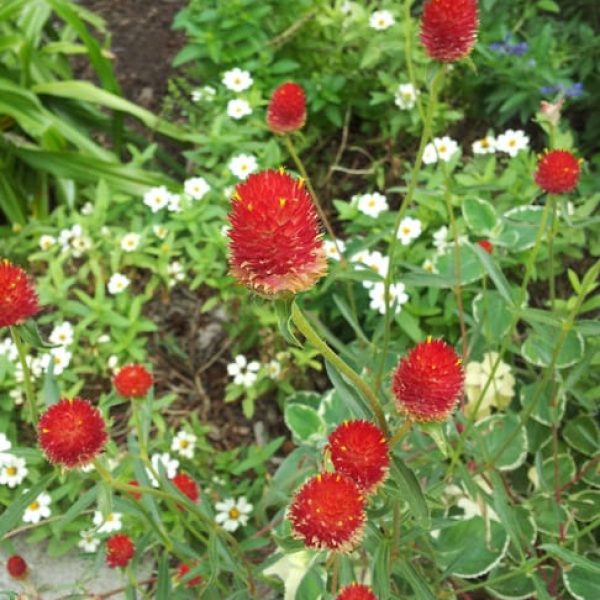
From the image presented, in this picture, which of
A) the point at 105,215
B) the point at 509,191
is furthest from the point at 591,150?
the point at 105,215

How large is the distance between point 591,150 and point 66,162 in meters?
1.73

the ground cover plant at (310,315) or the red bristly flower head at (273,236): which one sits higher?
the red bristly flower head at (273,236)

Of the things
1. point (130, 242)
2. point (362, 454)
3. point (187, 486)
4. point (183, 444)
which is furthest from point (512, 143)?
point (362, 454)

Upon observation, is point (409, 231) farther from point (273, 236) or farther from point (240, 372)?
point (273, 236)

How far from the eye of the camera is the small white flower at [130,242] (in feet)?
7.62

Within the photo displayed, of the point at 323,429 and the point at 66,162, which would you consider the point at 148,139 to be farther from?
the point at 323,429

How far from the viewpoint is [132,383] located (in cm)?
148

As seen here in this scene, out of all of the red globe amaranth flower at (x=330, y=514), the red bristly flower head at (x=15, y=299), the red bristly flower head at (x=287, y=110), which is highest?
the red bristly flower head at (x=15, y=299)

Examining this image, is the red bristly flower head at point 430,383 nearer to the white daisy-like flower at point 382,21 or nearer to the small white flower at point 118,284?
the small white flower at point 118,284

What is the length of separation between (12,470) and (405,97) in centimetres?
156

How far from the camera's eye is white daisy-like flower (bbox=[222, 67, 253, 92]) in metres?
2.58

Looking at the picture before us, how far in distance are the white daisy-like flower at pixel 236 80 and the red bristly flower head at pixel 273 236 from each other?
1.72 metres

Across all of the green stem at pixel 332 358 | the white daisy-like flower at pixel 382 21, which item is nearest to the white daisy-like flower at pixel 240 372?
the green stem at pixel 332 358

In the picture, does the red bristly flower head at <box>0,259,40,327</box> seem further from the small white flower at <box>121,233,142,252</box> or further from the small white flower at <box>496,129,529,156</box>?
the small white flower at <box>496,129,529,156</box>
